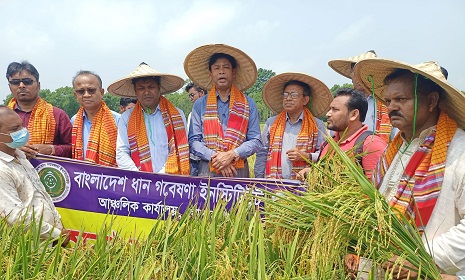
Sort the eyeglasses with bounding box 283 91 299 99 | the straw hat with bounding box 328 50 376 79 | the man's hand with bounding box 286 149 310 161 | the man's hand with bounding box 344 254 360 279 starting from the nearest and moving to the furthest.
A: the man's hand with bounding box 344 254 360 279
the man's hand with bounding box 286 149 310 161
the eyeglasses with bounding box 283 91 299 99
the straw hat with bounding box 328 50 376 79

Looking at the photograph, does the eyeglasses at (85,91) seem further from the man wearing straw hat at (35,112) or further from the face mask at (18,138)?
the face mask at (18,138)

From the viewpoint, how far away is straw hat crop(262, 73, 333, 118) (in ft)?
13.9

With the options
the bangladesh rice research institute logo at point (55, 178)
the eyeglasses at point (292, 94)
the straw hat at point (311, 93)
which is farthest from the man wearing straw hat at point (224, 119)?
the bangladesh rice research institute logo at point (55, 178)

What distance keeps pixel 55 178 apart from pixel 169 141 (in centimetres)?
102

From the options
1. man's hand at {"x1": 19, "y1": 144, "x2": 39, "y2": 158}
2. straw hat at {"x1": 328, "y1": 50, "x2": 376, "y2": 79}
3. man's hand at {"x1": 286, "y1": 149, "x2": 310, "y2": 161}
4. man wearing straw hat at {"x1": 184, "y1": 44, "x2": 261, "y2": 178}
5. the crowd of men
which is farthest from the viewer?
straw hat at {"x1": 328, "y1": 50, "x2": 376, "y2": 79}

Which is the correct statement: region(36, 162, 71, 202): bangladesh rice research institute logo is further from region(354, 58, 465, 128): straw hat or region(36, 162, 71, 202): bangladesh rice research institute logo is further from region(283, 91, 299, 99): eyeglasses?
region(354, 58, 465, 128): straw hat

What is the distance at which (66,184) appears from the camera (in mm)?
3922

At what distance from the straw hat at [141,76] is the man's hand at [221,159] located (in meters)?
0.93

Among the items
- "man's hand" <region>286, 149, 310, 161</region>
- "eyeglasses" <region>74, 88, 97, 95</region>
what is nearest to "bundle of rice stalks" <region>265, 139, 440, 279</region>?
"man's hand" <region>286, 149, 310, 161</region>

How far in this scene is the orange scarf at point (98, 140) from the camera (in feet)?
14.0

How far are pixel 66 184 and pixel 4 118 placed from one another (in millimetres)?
1035

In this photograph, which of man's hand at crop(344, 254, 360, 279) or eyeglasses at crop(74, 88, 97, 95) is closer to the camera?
man's hand at crop(344, 254, 360, 279)

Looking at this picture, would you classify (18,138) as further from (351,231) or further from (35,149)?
(351,231)

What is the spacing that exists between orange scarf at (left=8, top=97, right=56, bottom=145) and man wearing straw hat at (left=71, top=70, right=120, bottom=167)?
0.20 metres
